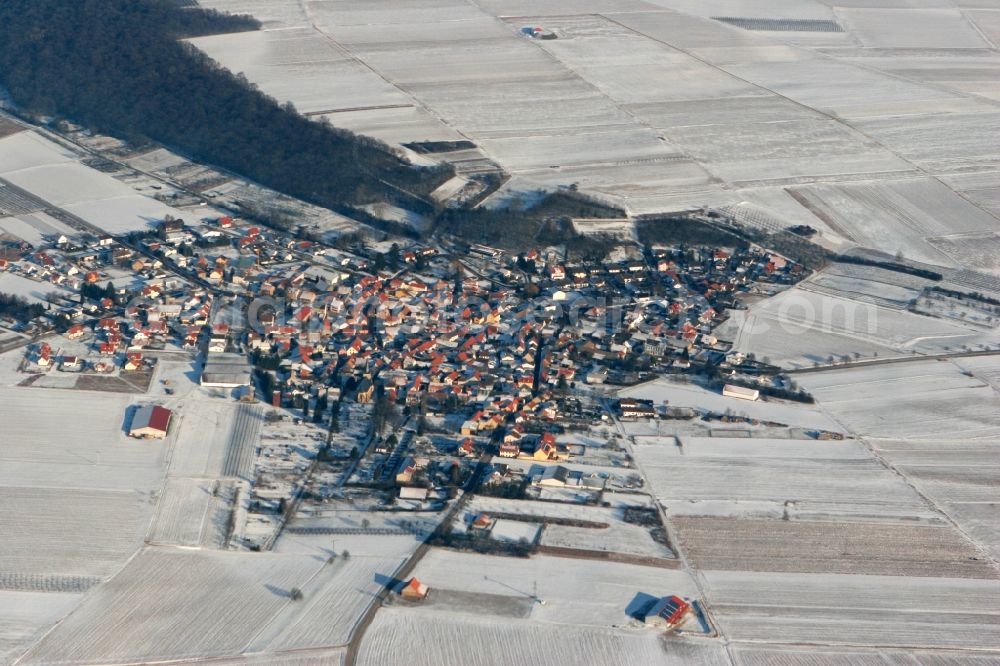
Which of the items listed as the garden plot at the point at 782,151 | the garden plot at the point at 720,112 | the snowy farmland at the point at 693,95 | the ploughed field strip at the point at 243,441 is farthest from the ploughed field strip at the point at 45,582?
the garden plot at the point at 720,112

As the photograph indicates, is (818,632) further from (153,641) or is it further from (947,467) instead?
(153,641)

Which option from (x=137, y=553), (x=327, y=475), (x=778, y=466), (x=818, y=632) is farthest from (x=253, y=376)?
(x=818, y=632)

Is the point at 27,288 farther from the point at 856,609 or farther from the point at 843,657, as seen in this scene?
the point at 843,657

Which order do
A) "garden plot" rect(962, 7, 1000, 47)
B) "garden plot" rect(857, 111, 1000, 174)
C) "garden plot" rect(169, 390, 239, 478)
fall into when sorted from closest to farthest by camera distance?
"garden plot" rect(169, 390, 239, 478), "garden plot" rect(857, 111, 1000, 174), "garden plot" rect(962, 7, 1000, 47)

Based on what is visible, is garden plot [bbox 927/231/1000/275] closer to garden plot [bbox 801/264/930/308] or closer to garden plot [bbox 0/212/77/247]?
garden plot [bbox 801/264/930/308]

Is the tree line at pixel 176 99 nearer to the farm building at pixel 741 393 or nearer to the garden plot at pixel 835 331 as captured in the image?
the garden plot at pixel 835 331

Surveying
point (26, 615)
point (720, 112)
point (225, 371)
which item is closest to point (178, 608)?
point (26, 615)

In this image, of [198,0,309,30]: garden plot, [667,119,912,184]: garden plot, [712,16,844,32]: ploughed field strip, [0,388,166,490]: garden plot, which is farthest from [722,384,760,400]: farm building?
[712,16,844,32]: ploughed field strip
